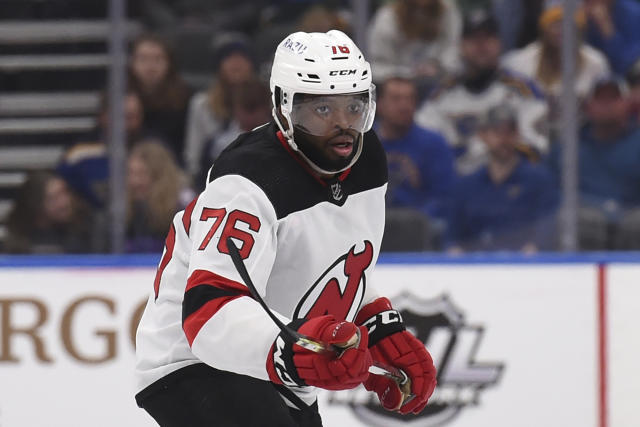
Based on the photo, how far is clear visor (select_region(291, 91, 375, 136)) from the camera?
216 centimetres

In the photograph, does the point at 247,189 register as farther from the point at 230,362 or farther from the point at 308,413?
the point at 308,413

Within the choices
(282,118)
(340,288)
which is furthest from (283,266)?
(282,118)

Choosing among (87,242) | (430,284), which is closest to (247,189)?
(430,284)

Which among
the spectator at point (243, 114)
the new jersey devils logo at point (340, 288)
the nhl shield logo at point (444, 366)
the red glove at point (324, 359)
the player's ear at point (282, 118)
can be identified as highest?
the spectator at point (243, 114)

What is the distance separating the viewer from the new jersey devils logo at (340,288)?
88.7 inches

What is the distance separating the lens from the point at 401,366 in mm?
2381

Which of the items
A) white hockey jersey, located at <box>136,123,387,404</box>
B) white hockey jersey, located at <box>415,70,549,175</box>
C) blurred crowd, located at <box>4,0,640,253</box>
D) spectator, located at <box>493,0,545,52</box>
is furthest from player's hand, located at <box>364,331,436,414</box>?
spectator, located at <box>493,0,545,52</box>

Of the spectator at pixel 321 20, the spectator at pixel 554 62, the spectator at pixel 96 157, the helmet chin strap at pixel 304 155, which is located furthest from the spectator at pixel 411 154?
the helmet chin strap at pixel 304 155

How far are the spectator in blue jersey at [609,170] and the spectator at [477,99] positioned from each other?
0.18 meters

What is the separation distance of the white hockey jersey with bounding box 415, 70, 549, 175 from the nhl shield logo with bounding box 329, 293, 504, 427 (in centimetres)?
76

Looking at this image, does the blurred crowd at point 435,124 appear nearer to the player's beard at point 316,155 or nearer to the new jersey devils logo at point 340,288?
the new jersey devils logo at point 340,288

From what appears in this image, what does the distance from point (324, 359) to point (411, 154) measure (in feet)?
8.72

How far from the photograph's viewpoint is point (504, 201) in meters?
4.47

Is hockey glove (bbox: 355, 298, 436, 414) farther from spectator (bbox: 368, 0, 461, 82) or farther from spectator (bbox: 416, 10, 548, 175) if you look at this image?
spectator (bbox: 368, 0, 461, 82)
